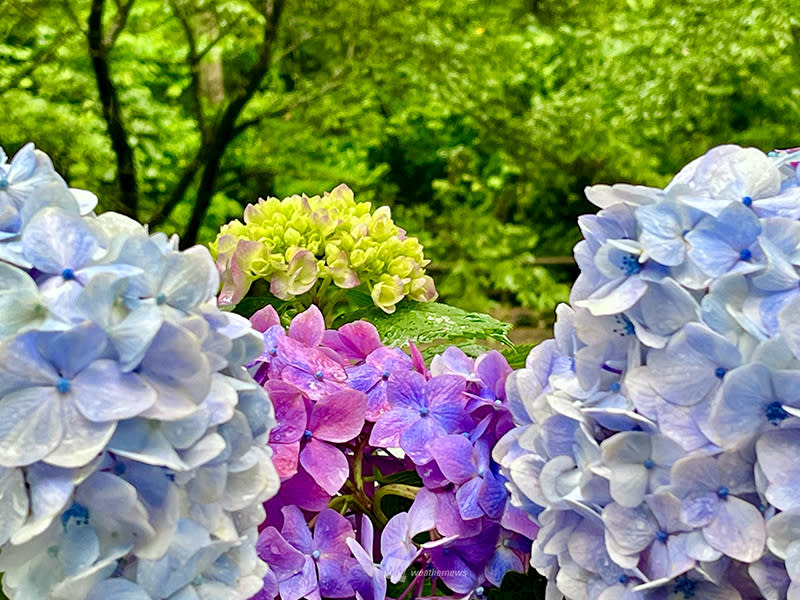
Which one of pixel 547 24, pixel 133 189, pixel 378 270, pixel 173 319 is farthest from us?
pixel 547 24

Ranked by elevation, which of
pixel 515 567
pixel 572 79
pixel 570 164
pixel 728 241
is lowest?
pixel 570 164

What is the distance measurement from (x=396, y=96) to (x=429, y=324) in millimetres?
2217

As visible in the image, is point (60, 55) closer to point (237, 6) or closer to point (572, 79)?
point (237, 6)

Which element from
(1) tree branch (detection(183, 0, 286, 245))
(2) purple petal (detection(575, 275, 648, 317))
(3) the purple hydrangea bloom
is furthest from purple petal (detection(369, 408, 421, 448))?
(1) tree branch (detection(183, 0, 286, 245))

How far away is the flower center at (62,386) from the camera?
0.85 feet

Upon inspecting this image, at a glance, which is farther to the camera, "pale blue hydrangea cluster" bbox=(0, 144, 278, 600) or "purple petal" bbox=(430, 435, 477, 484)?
"purple petal" bbox=(430, 435, 477, 484)

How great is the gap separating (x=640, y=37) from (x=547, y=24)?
2.31 feet

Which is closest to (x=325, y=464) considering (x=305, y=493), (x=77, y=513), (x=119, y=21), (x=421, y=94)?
(x=305, y=493)

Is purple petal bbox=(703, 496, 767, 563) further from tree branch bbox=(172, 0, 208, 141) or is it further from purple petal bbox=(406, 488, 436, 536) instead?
tree branch bbox=(172, 0, 208, 141)

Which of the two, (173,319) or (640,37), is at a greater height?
(173,319)

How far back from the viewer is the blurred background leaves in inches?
93.7

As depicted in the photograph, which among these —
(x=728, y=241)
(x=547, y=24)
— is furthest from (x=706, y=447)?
(x=547, y=24)

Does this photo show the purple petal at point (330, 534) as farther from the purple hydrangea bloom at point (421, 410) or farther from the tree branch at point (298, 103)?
the tree branch at point (298, 103)

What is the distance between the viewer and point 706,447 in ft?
0.99
